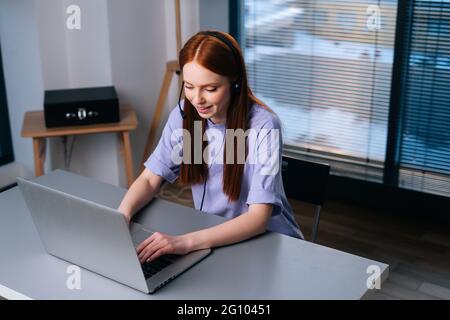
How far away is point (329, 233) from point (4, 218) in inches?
72.9

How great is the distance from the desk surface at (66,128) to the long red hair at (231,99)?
1.30 metres

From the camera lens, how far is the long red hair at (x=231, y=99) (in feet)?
5.68

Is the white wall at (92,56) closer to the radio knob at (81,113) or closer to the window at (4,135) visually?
the window at (4,135)

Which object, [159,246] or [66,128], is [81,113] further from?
[159,246]

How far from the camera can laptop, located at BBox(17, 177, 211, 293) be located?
1.41 metres

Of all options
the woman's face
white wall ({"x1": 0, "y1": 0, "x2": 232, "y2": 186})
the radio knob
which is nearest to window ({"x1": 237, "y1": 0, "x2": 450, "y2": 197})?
white wall ({"x1": 0, "y1": 0, "x2": 232, "y2": 186})

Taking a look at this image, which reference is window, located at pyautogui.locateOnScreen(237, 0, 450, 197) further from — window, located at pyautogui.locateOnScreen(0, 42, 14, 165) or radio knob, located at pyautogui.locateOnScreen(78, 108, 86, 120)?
window, located at pyautogui.locateOnScreen(0, 42, 14, 165)

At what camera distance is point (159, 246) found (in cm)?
160

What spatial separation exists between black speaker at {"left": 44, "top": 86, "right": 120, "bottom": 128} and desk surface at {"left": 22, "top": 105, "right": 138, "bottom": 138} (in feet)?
0.10

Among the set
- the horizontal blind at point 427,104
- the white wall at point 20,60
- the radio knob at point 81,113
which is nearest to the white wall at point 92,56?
the white wall at point 20,60

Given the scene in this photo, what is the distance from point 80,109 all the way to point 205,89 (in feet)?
5.27
